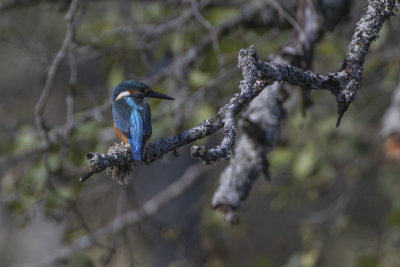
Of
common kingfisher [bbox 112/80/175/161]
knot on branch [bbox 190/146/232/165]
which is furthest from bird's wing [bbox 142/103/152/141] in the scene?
knot on branch [bbox 190/146/232/165]

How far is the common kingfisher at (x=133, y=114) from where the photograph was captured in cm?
167

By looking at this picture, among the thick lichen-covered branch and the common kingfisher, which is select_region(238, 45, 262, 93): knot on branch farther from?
the common kingfisher

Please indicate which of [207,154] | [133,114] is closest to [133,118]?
[133,114]

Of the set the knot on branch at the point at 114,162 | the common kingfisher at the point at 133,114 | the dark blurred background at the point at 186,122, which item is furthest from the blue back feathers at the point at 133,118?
the dark blurred background at the point at 186,122

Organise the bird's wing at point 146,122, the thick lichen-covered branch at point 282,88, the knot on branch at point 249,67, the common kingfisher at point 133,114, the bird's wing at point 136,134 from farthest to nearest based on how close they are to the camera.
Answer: the bird's wing at point 146,122
the common kingfisher at point 133,114
the bird's wing at point 136,134
the thick lichen-covered branch at point 282,88
the knot on branch at point 249,67

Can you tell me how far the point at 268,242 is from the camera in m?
8.02

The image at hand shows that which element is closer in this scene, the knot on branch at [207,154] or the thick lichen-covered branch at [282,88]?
the knot on branch at [207,154]

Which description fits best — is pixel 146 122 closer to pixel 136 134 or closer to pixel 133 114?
pixel 133 114

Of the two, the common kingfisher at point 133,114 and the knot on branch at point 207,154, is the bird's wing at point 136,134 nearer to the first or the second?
the common kingfisher at point 133,114

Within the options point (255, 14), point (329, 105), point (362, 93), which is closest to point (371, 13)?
point (255, 14)

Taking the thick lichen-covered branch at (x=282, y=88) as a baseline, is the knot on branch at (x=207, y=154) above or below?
below

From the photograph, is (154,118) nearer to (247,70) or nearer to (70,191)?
(70,191)

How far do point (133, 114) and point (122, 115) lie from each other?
0.05 meters

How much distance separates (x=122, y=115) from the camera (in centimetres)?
207
